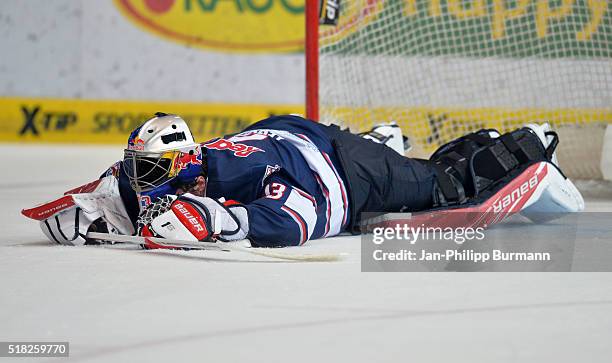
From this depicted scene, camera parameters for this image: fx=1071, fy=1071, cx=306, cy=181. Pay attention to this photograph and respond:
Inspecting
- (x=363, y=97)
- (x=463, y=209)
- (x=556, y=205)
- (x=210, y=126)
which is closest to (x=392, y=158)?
(x=463, y=209)

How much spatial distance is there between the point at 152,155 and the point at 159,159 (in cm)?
2

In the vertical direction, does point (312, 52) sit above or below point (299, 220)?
above

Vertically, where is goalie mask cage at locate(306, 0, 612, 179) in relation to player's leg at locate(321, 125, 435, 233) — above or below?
above

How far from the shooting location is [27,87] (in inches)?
359

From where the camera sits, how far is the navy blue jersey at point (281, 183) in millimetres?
2873

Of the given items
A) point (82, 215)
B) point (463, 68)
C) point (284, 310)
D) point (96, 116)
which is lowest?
point (284, 310)

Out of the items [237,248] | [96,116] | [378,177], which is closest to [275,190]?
[237,248]

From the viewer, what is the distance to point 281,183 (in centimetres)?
296

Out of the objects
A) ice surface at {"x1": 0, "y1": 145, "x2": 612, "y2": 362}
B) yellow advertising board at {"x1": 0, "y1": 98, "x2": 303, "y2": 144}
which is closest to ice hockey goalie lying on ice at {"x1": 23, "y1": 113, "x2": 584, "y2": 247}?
ice surface at {"x1": 0, "y1": 145, "x2": 612, "y2": 362}

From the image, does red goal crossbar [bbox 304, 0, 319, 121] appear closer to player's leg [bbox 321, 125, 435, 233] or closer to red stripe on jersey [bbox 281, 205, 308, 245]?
player's leg [bbox 321, 125, 435, 233]

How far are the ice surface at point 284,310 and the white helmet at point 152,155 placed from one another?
0.20m

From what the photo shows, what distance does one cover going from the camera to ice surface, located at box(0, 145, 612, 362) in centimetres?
170

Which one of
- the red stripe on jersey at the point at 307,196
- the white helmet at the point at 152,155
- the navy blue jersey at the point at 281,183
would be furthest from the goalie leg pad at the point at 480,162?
the white helmet at the point at 152,155

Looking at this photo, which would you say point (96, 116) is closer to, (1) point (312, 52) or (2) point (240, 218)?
(1) point (312, 52)
